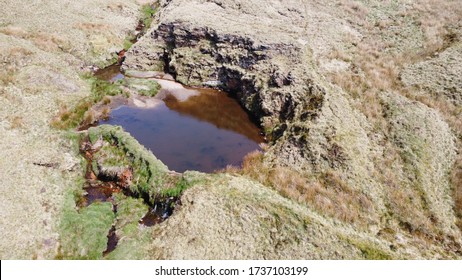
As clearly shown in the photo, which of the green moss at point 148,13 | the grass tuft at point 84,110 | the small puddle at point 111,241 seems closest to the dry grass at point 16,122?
the grass tuft at point 84,110


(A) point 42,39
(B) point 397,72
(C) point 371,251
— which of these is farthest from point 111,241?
(A) point 42,39

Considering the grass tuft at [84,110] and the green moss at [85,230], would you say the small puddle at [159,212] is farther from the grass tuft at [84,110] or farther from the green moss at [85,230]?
the grass tuft at [84,110]

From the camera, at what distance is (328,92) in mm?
33750

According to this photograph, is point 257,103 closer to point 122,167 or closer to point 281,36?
point 281,36

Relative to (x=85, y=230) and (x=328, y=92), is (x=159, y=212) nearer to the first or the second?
(x=85, y=230)

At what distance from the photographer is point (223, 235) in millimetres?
21000

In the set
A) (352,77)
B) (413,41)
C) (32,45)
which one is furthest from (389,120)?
(32,45)

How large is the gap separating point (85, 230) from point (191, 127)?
1540 cm

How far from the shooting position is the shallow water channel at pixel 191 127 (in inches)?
1177

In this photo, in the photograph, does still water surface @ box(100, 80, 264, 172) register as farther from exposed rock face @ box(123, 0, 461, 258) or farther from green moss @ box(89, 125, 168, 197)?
exposed rock face @ box(123, 0, 461, 258)

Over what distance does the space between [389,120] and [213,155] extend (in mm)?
15599

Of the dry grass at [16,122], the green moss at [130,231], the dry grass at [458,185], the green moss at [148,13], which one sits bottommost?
the dry grass at [16,122]

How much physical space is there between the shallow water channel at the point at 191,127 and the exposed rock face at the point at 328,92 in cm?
209

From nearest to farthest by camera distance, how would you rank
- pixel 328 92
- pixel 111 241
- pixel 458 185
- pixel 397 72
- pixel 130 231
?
pixel 111 241
pixel 130 231
pixel 458 185
pixel 328 92
pixel 397 72
